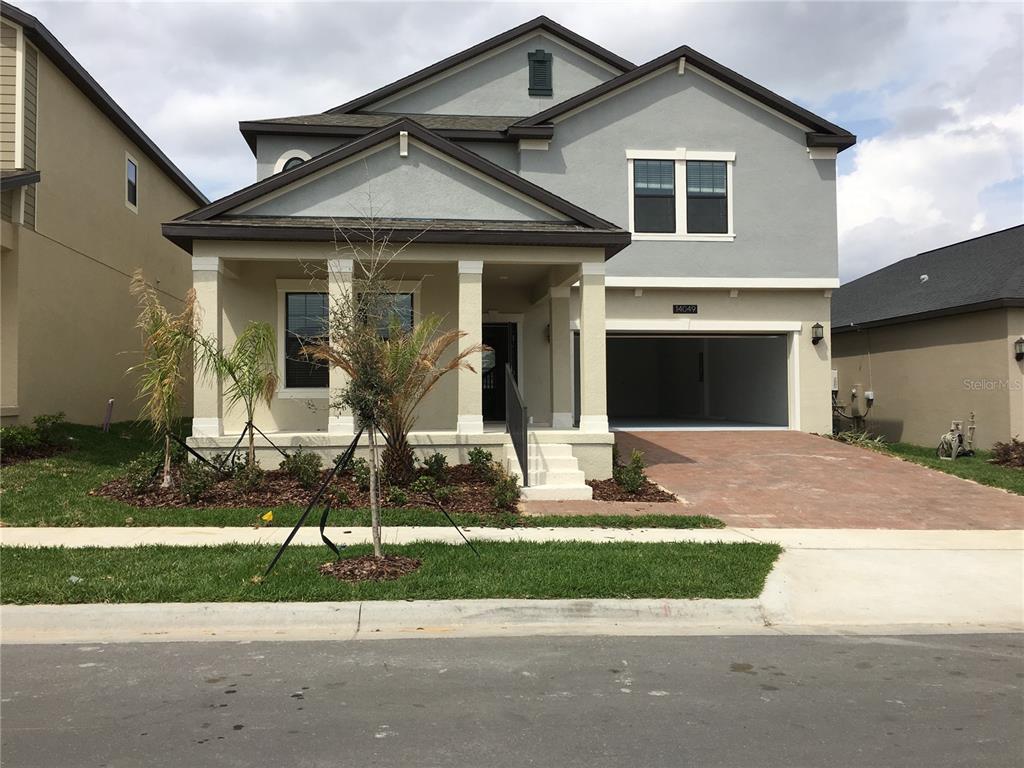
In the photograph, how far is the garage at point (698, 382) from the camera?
20.5m

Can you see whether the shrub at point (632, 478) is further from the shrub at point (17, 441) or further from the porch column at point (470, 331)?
the shrub at point (17, 441)

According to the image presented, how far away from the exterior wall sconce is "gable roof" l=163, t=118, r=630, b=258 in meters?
8.25

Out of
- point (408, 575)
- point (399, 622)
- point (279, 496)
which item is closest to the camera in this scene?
point (399, 622)

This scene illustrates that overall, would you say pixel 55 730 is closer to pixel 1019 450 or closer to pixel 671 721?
pixel 671 721

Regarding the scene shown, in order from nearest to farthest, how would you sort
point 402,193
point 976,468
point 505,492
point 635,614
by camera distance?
A: point 635,614, point 505,492, point 402,193, point 976,468

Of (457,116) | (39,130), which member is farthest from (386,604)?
(457,116)

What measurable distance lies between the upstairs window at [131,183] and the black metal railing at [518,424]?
12594mm

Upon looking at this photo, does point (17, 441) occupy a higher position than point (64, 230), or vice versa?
point (64, 230)

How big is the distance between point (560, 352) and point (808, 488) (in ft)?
18.4

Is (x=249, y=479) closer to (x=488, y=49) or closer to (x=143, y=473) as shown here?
(x=143, y=473)

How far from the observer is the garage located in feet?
67.2

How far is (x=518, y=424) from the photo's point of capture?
12.2m

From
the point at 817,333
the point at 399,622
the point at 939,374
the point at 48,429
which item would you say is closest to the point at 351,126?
the point at 48,429

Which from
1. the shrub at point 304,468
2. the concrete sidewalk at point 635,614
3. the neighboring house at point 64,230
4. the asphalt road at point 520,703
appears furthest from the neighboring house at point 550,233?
the asphalt road at point 520,703
